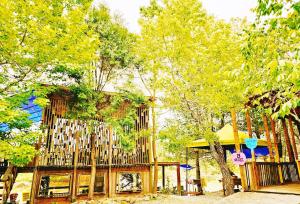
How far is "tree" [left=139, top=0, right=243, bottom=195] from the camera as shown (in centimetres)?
950

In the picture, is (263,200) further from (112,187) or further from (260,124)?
(260,124)

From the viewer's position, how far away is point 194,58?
32.2ft

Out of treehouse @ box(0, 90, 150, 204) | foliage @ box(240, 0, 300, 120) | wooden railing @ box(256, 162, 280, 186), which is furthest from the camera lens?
treehouse @ box(0, 90, 150, 204)

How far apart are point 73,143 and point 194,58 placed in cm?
734

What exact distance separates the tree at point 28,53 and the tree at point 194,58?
11.4 feet

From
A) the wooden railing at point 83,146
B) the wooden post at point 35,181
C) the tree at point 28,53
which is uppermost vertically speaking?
the tree at point 28,53

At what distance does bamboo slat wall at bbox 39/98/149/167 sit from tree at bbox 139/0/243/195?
3939 millimetres

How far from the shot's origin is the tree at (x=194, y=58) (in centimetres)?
950

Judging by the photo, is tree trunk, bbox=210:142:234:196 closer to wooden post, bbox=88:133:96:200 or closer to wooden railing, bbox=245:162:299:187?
wooden railing, bbox=245:162:299:187

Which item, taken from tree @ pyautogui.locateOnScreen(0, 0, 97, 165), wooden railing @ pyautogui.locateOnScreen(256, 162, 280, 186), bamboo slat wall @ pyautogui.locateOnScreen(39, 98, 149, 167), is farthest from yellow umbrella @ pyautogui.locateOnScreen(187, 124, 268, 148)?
tree @ pyautogui.locateOnScreen(0, 0, 97, 165)

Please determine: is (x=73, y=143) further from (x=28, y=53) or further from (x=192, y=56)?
(x=192, y=56)

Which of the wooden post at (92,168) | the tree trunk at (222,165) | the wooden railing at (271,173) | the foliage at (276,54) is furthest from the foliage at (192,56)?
the foliage at (276,54)

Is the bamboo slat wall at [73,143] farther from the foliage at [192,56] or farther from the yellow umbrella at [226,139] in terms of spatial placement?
the foliage at [192,56]

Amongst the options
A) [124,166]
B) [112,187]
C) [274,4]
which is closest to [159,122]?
[124,166]
